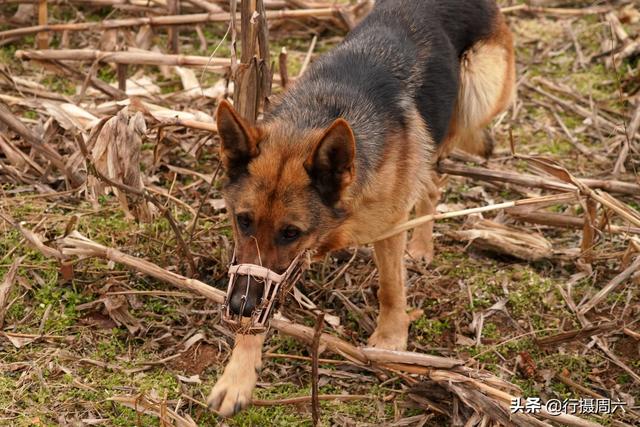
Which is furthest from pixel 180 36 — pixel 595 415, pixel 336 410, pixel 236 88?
pixel 595 415

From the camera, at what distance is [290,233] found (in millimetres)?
4477

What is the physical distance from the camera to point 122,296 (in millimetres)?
5461

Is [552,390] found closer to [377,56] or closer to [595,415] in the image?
[595,415]

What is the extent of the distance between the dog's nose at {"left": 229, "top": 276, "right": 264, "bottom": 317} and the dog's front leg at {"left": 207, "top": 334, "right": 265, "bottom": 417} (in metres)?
0.44

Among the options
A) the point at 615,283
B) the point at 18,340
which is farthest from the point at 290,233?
the point at 615,283

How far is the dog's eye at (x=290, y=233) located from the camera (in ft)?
14.6

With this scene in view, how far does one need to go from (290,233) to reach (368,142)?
2.84 ft

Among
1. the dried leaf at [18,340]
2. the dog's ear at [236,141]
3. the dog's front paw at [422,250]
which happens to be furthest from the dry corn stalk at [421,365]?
the dog's front paw at [422,250]

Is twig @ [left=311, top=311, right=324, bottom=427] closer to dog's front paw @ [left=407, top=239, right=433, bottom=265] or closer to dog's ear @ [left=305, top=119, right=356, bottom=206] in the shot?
dog's ear @ [left=305, top=119, right=356, bottom=206]

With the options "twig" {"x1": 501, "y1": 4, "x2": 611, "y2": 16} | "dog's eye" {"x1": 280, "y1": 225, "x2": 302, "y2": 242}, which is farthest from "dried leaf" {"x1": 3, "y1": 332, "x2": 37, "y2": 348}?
"twig" {"x1": 501, "y1": 4, "x2": 611, "y2": 16}

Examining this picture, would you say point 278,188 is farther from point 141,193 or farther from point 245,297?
point 141,193

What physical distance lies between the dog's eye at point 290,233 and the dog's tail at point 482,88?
264 cm

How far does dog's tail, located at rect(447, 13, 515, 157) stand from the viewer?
651cm

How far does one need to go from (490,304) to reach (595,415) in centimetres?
123
